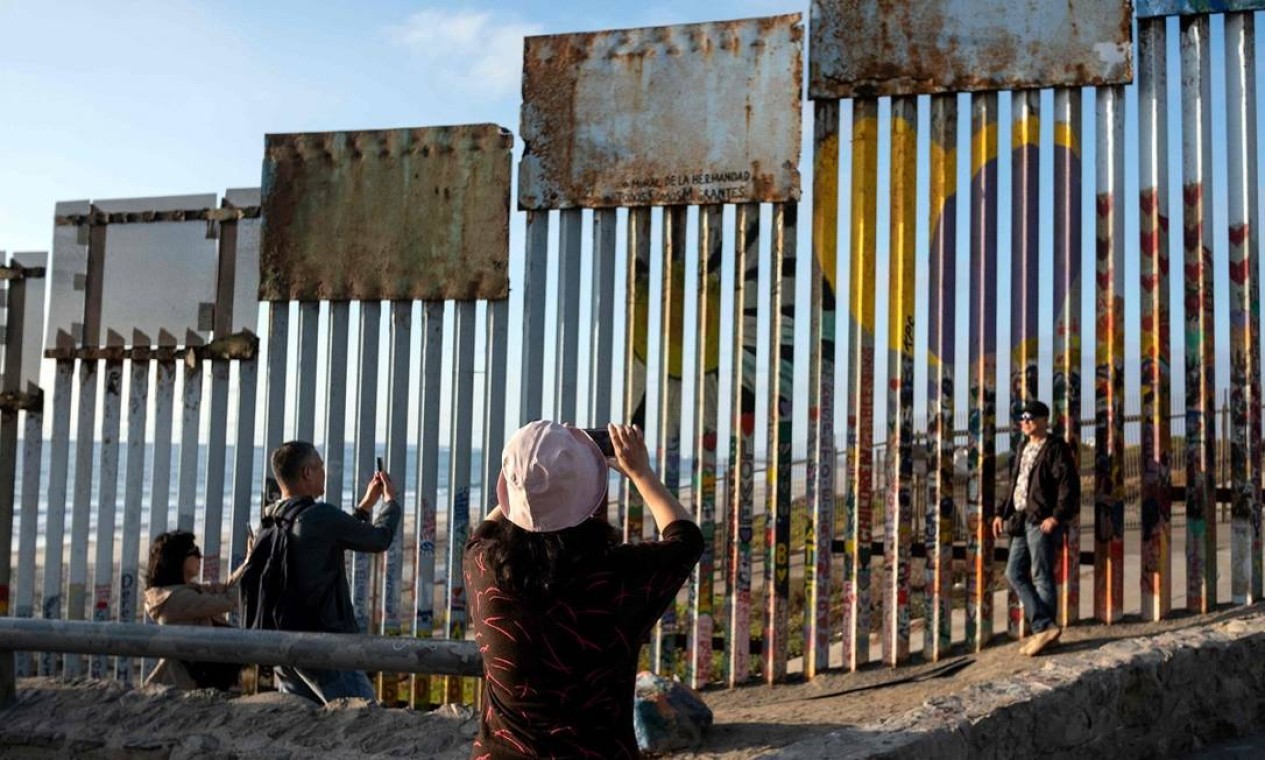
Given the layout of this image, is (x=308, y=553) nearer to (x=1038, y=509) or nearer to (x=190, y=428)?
(x=190, y=428)

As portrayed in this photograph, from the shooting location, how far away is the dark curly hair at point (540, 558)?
2256mm

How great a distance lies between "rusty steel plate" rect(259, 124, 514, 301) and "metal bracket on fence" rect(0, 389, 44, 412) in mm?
1941

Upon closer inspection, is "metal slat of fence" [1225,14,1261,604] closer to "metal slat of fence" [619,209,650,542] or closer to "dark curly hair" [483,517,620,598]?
"metal slat of fence" [619,209,650,542]

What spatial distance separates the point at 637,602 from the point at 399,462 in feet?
16.8

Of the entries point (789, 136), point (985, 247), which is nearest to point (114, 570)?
point (789, 136)

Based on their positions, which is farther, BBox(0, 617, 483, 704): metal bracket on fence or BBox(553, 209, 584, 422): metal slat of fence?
BBox(553, 209, 584, 422): metal slat of fence

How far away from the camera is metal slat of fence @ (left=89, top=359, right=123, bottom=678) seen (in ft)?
25.1

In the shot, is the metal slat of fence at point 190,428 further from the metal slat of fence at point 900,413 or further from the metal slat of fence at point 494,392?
the metal slat of fence at point 900,413

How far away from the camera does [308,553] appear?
14.3 ft

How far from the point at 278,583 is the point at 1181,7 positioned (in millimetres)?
6036

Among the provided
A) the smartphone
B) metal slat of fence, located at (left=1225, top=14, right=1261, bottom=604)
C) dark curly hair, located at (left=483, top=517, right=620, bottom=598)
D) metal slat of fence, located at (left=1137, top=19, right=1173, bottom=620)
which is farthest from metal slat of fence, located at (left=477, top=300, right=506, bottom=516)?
dark curly hair, located at (left=483, top=517, right=620, bottom=598)

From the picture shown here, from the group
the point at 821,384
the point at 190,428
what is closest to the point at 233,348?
the point at 190,428

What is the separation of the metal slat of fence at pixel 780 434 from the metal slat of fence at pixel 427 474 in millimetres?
2086

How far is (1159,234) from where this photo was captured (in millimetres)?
6637
